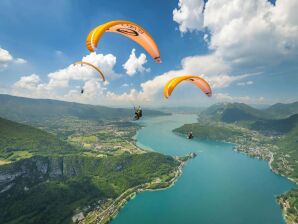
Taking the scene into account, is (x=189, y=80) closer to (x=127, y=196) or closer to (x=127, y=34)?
(x=127, y=34)

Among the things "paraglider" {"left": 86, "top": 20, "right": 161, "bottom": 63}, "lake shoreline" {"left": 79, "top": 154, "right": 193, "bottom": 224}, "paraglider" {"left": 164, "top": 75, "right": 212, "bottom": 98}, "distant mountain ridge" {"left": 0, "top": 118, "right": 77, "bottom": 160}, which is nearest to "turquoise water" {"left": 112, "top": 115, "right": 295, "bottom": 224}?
"lake shoreline" {"left": 79, "top": 154, "right": 193, "bottom": 224}

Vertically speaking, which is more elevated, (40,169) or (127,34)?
(127,34)

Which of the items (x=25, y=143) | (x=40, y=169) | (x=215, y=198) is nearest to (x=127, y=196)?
(x=215, y=198)

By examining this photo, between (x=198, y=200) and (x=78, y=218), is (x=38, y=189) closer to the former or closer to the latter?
(x=78, y=218)

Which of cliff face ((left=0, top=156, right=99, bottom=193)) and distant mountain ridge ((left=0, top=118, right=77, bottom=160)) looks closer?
cliff face ((left=0, top=156, right=99, bottom=193))

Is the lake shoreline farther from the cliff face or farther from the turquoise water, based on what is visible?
the cliff face
